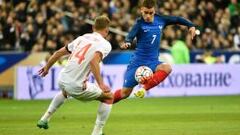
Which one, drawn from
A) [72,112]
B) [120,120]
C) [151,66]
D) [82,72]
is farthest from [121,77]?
[82,72]

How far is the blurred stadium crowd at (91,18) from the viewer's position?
83.1 feet

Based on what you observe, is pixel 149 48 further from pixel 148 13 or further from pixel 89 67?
pixel 89 67

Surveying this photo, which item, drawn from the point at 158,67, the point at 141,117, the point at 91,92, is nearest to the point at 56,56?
the point at 91,92

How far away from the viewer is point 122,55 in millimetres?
26000

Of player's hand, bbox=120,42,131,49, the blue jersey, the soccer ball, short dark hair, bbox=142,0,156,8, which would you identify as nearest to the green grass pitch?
the soccer ball

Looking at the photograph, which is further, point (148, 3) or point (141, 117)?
point (141, 117)

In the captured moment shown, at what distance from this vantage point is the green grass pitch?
1325cm

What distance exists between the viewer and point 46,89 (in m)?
23.8

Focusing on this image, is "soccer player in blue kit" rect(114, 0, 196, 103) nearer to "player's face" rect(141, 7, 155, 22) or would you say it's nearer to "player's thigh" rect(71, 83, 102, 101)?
"player's face" rect(141, 7, 155, 22)

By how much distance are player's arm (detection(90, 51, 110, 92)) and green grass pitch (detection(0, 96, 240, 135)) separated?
231cm

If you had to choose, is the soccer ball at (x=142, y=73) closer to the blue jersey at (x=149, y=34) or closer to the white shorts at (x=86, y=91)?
the blue jersey at (x=149, y=34)

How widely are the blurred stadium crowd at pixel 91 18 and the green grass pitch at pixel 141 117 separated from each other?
3.07m

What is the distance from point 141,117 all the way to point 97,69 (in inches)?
243

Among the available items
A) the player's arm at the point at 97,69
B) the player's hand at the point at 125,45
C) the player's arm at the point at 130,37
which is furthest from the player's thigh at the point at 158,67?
the player's arm at the point at 97,69
